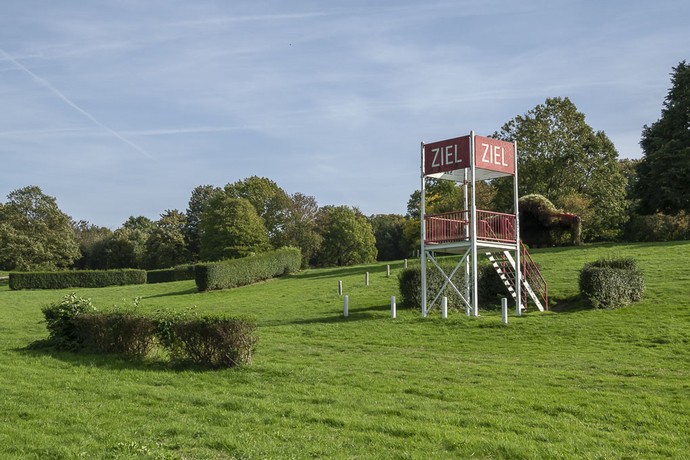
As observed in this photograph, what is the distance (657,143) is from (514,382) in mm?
42449

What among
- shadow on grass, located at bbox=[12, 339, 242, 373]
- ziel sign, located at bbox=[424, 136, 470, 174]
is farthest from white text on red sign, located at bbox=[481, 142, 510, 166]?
shadow on grass, located at bbox=[12, 339, 242, 373]

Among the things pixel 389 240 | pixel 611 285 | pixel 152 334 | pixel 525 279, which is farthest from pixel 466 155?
pixel 389 240

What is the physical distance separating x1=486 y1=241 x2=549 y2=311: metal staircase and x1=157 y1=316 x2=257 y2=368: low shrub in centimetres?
1593

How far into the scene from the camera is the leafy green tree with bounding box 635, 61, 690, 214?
1886 inches

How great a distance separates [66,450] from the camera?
29.8ft

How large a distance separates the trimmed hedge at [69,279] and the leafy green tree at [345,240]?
29577 mm

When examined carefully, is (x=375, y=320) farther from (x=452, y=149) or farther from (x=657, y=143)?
(x=657, y=143)

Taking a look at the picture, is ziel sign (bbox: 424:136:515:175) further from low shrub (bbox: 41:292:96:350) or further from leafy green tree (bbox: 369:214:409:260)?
leafy green tree (bbox: 369:214:409:260)

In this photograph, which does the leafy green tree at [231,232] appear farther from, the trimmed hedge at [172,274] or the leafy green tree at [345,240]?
the leafy green tree at [345,240]

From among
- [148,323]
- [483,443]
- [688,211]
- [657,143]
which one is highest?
[657,143]

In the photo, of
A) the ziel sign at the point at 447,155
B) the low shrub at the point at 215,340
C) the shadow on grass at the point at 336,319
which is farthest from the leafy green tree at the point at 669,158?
the low shrub at the point at 215,340

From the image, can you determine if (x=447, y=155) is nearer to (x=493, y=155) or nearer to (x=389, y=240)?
(x=493, y=155)

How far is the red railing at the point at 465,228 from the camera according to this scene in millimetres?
28139

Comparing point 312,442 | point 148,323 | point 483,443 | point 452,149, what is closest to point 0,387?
point 148,323
